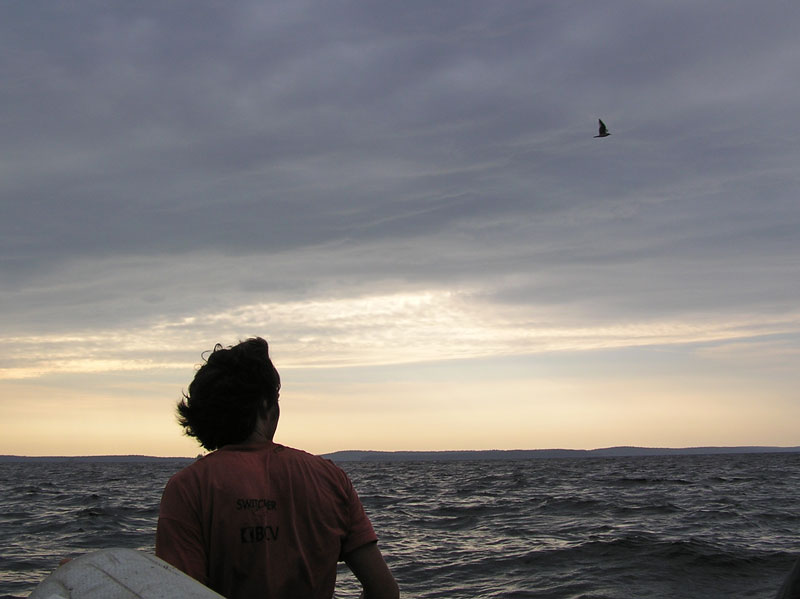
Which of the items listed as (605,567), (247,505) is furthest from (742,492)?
(247,505)

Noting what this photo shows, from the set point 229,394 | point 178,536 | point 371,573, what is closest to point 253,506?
point 178,536

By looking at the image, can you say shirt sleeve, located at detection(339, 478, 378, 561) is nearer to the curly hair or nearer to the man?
the man

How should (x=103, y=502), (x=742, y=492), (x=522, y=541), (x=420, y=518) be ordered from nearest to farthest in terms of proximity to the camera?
(x=522, y=541)
(x=420, y=518)
(x=103, y=502)
(x=742, y=492)

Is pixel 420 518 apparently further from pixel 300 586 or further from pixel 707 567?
pixel 300 586

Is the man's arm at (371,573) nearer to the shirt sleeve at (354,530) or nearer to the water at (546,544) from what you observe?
the shirt sleeve at (354,530)

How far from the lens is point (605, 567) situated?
11117mm

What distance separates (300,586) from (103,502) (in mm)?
25928

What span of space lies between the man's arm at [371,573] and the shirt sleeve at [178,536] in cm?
65

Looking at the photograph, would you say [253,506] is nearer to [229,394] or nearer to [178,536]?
[178,536]

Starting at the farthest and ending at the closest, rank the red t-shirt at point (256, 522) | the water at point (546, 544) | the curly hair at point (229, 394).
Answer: the water at point (546, 544), the curly hair at point (229, 394), the red t-shirt at point (256, 522)

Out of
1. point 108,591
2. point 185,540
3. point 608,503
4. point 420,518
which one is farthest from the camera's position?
point 608,503

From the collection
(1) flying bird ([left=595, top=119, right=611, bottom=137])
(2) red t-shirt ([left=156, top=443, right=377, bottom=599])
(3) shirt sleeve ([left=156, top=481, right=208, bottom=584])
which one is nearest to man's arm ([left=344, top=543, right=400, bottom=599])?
(2) red t-shirt ([left=156, top=443, right=377, bottom=599])

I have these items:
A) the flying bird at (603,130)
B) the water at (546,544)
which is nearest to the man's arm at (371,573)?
the water at (546,544)

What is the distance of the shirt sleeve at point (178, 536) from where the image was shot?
2.60 metres
